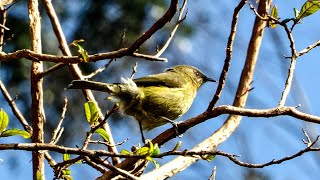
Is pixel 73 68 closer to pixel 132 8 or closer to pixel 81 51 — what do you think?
pixel 81 51

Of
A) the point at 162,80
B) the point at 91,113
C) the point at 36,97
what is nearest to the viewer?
the point at 91,113

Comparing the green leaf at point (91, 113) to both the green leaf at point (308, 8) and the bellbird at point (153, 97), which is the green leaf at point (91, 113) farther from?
the bellbird at point (153, 97)

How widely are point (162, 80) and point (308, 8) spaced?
246cm

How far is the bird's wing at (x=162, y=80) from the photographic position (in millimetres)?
5293

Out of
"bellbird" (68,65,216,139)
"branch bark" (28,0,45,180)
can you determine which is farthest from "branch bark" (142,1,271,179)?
"bellbird" (68,65,216,139)

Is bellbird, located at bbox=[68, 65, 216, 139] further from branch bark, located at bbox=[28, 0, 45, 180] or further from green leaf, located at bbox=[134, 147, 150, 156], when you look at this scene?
green leaf, located at bbox=[134, 147, 150, 156]

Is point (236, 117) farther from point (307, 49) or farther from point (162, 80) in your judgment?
point (162, 80)

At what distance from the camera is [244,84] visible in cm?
416

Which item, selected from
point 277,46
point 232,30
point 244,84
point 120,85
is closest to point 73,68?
point 120,85

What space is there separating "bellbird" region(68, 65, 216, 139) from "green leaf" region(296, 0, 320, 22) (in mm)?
1783

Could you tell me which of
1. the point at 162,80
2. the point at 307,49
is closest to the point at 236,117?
the point at 307,49

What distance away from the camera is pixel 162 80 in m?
5.52

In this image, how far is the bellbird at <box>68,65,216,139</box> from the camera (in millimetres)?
4930

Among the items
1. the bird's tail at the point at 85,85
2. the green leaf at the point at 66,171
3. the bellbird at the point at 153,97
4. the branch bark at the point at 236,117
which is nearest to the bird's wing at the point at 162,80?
the bellbird at the point at 153,97
